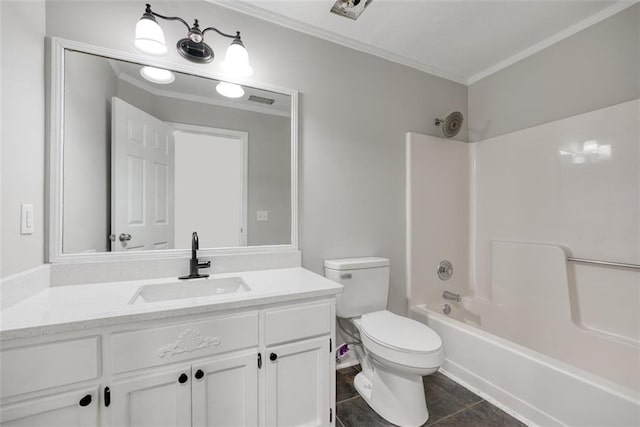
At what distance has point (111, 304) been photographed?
3.38 feet

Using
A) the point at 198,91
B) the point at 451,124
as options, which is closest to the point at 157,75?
the point at 198,91

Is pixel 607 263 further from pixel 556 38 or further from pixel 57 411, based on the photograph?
pixel 57 411

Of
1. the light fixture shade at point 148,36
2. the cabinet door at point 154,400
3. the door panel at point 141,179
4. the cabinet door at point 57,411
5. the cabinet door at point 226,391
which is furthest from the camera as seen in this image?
the door panel at point 141,179

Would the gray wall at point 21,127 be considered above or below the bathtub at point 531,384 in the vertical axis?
above

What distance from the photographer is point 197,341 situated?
105cm

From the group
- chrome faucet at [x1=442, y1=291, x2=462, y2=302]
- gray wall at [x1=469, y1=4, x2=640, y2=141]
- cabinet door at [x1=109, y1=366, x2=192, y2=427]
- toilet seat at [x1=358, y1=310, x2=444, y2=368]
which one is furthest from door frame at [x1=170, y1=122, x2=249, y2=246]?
gray wall at [x1=469, y1=4, x2=640, y2=141]

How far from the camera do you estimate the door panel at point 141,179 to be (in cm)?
142

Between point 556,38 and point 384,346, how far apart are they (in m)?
2.42

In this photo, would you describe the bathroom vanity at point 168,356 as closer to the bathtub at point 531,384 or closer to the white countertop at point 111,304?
the white countertop at point 111,304

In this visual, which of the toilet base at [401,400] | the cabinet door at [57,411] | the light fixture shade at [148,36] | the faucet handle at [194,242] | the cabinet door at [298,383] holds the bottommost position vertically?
the toilet base at [401,400]

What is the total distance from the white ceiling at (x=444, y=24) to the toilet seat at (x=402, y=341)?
190cm

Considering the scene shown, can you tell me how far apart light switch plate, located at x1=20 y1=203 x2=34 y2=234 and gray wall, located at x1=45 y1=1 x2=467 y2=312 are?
0.88 meters

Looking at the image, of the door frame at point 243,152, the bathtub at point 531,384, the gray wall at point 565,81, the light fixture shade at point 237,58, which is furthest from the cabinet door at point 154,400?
the gray wall at point 565,81

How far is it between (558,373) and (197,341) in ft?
5.63
